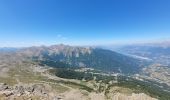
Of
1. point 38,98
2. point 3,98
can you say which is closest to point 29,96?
point 38,98

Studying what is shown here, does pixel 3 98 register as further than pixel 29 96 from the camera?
No

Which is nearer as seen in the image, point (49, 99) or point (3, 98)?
point (3, 98)

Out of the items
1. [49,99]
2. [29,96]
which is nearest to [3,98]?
[29,96]

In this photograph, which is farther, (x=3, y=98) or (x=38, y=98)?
(x=38, y=98)

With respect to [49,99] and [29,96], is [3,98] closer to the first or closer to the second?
[29,96]

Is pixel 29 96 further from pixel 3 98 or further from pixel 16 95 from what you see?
pixel 3 98

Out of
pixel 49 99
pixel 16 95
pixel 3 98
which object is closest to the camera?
pixel 3 98

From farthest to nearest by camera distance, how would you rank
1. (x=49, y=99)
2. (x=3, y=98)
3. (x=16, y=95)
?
(x=49, y=99) → (x=16, y=95) → (x=3, y=98)
